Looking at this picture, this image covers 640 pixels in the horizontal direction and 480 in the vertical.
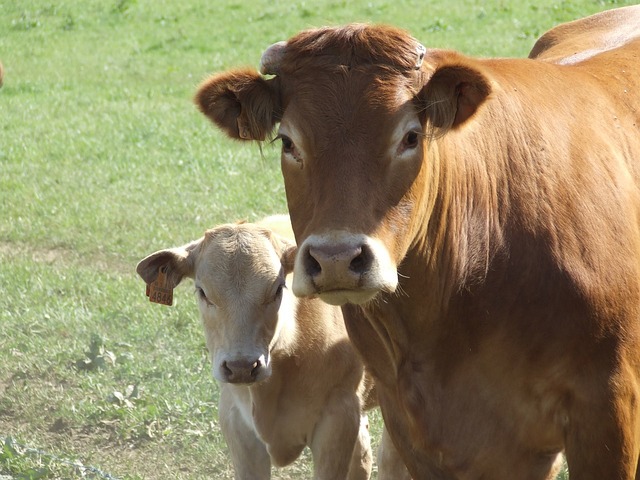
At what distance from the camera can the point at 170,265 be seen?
220 inches

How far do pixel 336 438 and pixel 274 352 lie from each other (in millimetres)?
512

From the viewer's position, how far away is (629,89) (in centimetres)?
471

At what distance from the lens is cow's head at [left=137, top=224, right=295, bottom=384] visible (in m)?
5.18

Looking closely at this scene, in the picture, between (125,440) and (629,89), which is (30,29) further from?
(629,89)

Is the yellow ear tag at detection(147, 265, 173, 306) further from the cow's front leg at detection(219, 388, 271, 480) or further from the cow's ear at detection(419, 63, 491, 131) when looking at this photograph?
the cow's ear at detection(419, 63, 491, 131)

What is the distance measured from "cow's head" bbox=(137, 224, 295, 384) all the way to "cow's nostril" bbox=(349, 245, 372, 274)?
181 cm

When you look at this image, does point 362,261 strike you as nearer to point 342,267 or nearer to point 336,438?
point 342,267

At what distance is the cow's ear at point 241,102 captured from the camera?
12.7ft

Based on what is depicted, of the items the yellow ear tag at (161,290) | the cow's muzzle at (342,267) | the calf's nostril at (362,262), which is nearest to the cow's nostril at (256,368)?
the yellow ear tag at (161,290)

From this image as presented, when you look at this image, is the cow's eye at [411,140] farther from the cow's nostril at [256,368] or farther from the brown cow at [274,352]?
the brown cow at [274,352]

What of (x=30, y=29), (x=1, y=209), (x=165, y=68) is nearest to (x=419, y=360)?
(x=1, y=209)

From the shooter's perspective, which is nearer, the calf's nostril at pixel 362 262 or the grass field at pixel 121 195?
the calf's nostril at pixel 362 262

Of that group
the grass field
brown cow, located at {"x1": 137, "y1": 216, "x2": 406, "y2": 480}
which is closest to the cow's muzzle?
the grass field

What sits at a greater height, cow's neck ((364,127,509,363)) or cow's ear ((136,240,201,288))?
cow's neck ((364,127,509,363))
